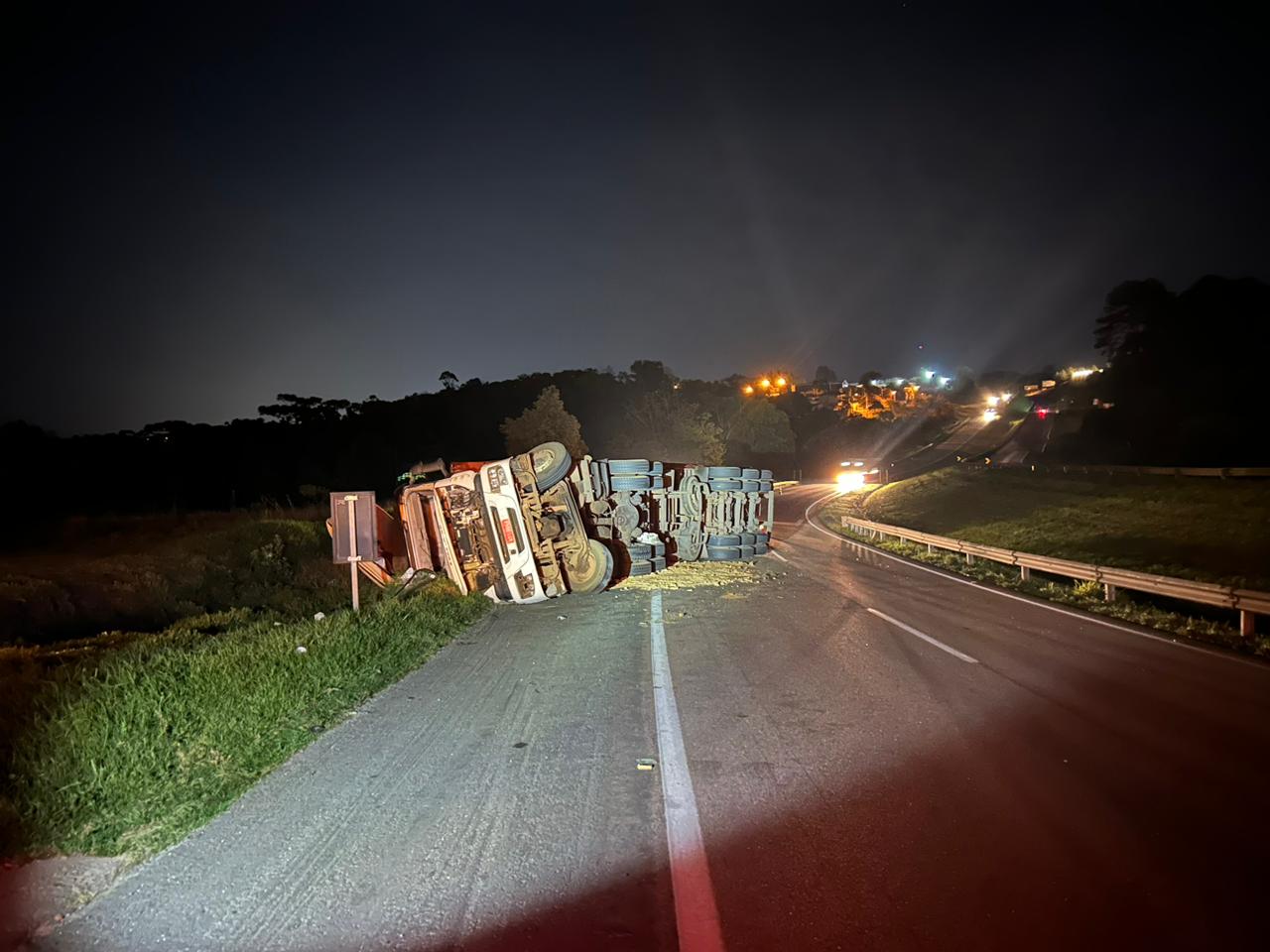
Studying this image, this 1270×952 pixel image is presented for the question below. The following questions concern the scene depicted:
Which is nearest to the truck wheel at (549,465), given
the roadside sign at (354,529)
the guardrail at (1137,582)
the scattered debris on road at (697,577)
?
the roadside sign at (354,529)

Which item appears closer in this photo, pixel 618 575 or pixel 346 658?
pixel 346 658

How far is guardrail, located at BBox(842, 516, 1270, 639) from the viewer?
34.4 ft

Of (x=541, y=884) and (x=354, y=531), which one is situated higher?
(x=354, y=531)

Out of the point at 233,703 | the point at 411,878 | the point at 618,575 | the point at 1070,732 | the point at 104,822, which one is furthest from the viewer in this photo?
the point at 618,575

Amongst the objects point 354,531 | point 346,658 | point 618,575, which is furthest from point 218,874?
point 618,575

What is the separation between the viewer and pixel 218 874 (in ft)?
12.8

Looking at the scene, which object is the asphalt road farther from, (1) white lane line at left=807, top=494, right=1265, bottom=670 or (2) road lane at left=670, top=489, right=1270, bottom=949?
(1) white lane line at left=807, top=494, right=1265, bottom=670

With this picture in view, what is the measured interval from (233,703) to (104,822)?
218cm


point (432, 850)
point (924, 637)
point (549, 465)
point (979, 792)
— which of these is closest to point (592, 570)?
point (549, 465)

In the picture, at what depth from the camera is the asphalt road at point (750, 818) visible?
3451 millimetres

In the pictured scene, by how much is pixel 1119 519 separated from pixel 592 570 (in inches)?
845

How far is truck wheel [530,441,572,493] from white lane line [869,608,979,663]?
546cm

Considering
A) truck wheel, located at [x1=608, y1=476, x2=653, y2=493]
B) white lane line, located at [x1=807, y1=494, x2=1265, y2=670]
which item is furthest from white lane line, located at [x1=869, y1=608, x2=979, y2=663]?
truck wheel, located at [x1=608, y1=476, x2=653, y2=493]

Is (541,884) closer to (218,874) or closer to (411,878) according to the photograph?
(411,878)
